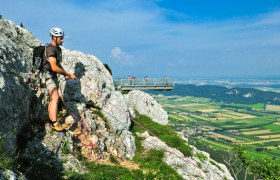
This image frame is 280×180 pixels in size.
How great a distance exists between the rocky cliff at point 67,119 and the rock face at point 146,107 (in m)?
7.33

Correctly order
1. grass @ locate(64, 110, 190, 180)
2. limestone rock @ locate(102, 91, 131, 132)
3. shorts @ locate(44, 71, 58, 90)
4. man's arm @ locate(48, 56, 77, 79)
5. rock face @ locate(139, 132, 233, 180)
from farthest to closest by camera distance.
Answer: limestone rock @ locate(102, 91, 131, 132), rock face @ locate(139, 132, 233, 180), grass @ locate(64, 110, 190, 180), shorts @ locate(44, 71, 58, 90), man's arm @ locate(48, 56, 77, 79)

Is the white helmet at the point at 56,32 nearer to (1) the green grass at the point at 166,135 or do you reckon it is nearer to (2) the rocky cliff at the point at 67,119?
(2) the rocky cliff at the point at 67,119

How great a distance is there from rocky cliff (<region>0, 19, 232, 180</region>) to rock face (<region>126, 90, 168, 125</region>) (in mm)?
7333

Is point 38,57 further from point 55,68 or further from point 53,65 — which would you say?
point 55,68

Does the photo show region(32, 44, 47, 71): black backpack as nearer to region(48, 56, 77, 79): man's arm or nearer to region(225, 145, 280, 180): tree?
region(48, 56, 77, 79): man's arm

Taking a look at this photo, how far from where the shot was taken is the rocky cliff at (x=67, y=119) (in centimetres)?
1238

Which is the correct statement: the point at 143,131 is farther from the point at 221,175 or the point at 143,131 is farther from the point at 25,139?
the point at 25,139

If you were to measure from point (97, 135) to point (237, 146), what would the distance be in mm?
37383

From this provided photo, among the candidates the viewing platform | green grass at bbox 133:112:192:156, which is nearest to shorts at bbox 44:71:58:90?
green grass at bbox 133:112:192:156

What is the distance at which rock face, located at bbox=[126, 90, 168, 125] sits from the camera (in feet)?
105

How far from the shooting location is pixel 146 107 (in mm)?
32406

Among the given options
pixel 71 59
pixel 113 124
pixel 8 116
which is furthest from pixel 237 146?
pixel 8 116

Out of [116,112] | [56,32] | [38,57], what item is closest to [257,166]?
[116,112]

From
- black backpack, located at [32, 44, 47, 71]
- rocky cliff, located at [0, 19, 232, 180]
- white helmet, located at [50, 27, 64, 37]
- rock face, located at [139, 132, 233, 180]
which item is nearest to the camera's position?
rocky cliff, located at [0, 19, 232, 180]
